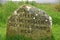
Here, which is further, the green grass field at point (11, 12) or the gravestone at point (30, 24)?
the green grass field at point (11, 12)

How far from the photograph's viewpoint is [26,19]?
6309 mm

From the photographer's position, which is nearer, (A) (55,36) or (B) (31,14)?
(B) (31,14)

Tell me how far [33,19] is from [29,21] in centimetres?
12

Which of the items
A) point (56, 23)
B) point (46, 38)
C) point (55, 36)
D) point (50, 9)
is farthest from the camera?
point (50, 9)

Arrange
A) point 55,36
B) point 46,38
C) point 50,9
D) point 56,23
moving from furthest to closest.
→ 1. point 50,9
2. point 56,23
3. point 55,36
4. point 46,38

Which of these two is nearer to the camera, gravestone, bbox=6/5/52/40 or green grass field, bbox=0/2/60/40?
gravestone, bbox=6/5/52/40

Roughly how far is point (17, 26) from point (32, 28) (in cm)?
41

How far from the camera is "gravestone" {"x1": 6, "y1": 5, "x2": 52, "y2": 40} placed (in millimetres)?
6191

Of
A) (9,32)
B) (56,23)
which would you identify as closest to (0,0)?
(56,23)

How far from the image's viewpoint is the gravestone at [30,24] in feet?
20.3

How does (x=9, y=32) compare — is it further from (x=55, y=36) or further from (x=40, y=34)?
(x=55, y=36)

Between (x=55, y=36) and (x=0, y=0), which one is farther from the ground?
(x=0, y=0)

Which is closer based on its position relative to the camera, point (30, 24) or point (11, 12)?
point (30, 24)

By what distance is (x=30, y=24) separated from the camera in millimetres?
6242
